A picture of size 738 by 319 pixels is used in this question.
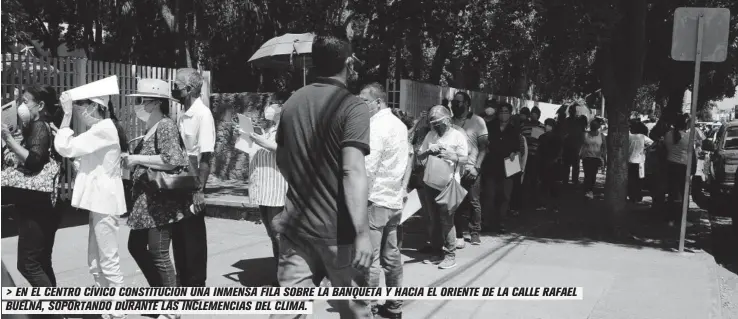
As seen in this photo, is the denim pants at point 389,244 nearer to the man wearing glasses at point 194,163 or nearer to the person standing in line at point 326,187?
the man wearing glasses at point 194,163

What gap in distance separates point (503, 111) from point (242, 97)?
682 centimetres

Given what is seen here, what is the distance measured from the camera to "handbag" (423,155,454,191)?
722cm

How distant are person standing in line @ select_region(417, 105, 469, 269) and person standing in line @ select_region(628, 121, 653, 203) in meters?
7.73

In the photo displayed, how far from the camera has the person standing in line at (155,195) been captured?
5.03 metres

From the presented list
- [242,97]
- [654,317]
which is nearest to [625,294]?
[654,317]

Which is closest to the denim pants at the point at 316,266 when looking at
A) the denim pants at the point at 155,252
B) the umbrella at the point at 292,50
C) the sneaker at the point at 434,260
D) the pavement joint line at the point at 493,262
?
the denim pants at the point at 155,252

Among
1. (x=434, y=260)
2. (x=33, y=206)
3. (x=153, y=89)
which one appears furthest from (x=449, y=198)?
(x=33, y=206)

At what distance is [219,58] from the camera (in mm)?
24984

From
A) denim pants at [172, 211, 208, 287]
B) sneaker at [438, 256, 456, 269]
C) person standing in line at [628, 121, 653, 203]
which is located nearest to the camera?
denim pants at [172, 211, 208, 287]

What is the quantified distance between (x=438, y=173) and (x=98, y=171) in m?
3.34

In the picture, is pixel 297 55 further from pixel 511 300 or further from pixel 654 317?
pixel 654 317

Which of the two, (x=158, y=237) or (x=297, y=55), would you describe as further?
(x=297, y=55)

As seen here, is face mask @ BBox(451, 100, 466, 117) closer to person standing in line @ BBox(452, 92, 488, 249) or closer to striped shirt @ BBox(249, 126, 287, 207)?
person standing in line @ BBox(452, 92, 488, 249)

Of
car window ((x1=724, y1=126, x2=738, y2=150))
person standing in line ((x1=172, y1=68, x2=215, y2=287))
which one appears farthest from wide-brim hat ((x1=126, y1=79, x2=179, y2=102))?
car window ((x1=724, y1=126, x2=738, y2=150))
